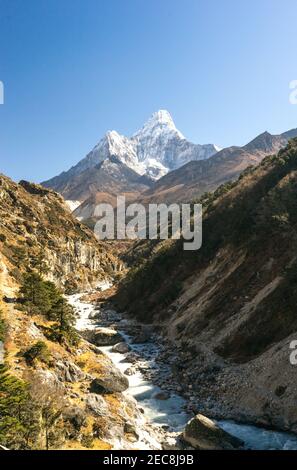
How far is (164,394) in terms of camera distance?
42625 millimetres

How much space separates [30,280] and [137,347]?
2153cm

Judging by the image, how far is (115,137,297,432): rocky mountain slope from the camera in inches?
1510

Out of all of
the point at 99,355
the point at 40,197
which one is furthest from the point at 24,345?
the point at 40,197

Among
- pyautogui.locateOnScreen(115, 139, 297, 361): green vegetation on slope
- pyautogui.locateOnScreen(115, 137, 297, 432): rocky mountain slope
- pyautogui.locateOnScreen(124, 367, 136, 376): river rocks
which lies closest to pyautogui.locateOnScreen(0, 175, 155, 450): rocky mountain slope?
pyautogui.locateOnScreen(124, 367, 136, 376): river rocks

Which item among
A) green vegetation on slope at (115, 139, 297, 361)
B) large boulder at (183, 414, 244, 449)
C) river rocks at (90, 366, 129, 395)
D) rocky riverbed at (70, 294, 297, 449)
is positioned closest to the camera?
large boulder at (183, 414, 244, 449)

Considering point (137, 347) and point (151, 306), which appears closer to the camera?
point (137, 347)

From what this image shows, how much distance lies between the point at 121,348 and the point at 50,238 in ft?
272

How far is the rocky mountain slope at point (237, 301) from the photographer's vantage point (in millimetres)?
38344

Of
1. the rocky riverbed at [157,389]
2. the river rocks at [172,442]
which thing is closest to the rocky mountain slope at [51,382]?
the rocky riverbed at [157,389]

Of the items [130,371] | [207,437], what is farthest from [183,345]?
[207,437]

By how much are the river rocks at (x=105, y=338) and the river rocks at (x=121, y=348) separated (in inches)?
133

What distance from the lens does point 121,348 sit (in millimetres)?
59719

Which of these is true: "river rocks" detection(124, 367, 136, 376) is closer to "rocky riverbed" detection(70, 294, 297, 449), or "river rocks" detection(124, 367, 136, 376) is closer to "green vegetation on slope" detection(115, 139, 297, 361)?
"rocky riverbed" detection(70, 294, 297, 449)

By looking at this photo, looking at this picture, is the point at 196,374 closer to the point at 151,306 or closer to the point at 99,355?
the point at 99,355
